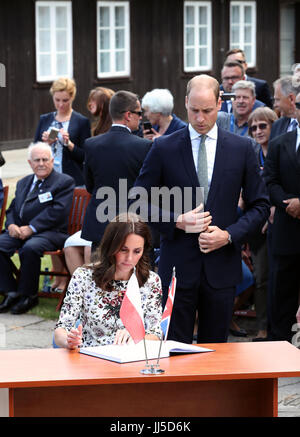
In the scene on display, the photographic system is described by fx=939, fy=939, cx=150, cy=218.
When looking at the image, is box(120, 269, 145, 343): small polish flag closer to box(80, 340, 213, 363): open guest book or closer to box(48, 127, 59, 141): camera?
box(80, 340, 213, 363): open guest book

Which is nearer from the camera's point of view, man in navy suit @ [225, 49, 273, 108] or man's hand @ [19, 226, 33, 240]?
man's hand @ [19, 226, 33, 240]

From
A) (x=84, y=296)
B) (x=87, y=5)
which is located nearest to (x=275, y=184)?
(x=84, y=296)

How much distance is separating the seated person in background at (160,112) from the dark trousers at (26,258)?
142 cm

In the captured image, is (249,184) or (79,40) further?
(79,40)

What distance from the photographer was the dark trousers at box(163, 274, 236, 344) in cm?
527

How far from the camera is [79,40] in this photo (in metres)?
20.4

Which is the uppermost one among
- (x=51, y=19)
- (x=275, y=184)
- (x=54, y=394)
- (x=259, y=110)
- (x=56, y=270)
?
(x=51, y=19)

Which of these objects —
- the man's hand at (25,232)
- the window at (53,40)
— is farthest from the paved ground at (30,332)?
the window at (53,40)

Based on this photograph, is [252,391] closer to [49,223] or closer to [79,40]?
[49,223]

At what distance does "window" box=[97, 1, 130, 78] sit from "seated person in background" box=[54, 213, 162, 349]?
649 inches

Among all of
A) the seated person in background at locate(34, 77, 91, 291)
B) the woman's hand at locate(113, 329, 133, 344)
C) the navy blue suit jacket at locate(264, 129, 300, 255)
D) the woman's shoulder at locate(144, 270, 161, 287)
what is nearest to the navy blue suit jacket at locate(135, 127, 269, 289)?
the woman's shoulder at locate(144, 270, 161, 287)

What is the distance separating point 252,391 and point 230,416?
0.16 meters

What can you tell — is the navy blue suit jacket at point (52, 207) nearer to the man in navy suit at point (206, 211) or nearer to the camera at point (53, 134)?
the camera at point (53, 134)

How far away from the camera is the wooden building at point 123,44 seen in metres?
19.0
